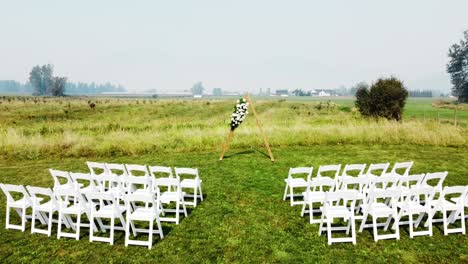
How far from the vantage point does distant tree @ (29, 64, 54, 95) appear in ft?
611

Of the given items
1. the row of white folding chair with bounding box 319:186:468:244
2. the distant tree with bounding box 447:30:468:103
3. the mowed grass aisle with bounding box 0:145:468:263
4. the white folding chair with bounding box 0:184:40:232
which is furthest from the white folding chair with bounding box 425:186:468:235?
the distant tree with bounding box 447:30:468:103

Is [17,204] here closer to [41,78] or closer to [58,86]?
[58,86]

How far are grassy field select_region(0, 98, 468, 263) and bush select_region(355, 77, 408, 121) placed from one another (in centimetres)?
591

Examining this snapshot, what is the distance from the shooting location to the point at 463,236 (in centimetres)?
696

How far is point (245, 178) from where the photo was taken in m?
12.0

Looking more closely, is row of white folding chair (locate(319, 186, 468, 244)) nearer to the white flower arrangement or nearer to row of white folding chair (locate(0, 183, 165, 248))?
row of white folding chair (locate(0, 183, 165, 248))

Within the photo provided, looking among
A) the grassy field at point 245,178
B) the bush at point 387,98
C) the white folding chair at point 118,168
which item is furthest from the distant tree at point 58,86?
the white folding chair at point 118,168

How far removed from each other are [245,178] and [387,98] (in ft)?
60.9

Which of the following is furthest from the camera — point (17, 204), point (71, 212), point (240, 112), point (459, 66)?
point (459, 66)

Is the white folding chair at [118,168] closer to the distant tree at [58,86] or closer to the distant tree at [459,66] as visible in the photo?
the distant tree at [459,66]

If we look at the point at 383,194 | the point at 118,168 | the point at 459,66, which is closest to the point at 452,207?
the point at 383,194

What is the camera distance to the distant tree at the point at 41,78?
7333 inches

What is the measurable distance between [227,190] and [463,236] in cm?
608

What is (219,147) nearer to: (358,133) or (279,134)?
(279,134)
